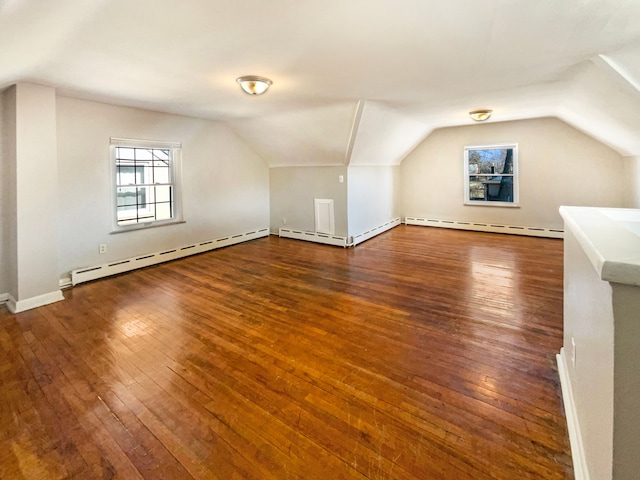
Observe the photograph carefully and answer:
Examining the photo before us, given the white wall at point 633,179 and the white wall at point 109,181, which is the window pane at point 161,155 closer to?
the white wall at point 109,181

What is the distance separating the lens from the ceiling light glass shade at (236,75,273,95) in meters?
3.12

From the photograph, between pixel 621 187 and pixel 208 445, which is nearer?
pixel 208 445

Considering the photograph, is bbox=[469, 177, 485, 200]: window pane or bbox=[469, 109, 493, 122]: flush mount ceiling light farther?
bbox=[469, 177, 485, 200]: window pane

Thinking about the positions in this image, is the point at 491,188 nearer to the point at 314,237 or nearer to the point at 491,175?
the point at 491,175

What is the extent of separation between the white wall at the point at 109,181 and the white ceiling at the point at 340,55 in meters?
0.35

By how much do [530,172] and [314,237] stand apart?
4507 millimetres

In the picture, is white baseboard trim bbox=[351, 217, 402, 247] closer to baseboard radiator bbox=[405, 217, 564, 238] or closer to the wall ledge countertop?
baseboard radiator bbox=[405, 217, 564, 238]

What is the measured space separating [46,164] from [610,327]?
4629 mm

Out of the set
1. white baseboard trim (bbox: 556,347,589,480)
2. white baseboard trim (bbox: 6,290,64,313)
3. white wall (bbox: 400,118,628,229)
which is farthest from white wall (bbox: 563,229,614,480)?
white wall (bbox: 400,118,628,229)

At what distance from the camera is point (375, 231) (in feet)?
22.1

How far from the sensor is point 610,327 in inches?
35.0

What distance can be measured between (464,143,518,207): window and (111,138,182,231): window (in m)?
5.91

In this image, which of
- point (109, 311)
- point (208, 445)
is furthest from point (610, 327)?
point (109, 311)

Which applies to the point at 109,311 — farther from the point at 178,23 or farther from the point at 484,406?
the point at 484,406
